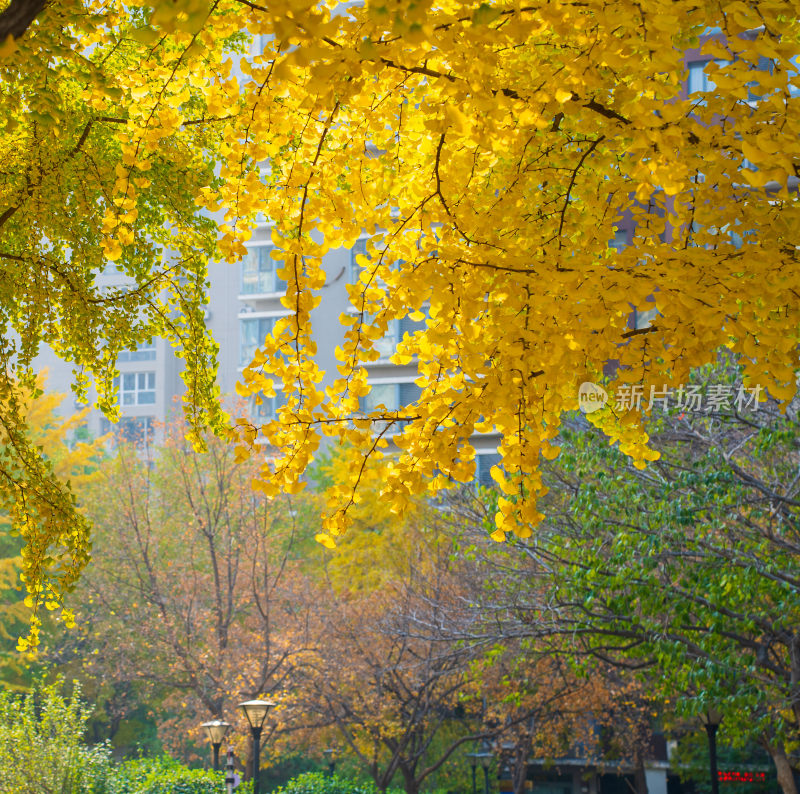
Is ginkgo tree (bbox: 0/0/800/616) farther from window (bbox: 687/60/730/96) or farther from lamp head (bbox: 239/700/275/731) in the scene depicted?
window (bbox: 687/60/730/96)

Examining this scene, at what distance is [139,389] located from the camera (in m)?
45.9

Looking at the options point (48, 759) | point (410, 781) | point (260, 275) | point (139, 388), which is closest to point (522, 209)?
point (48, 759)

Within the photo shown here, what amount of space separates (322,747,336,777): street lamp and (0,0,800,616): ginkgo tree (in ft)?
59.7

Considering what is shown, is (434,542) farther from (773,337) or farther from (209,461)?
(773,337)

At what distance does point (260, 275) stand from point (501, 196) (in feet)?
110

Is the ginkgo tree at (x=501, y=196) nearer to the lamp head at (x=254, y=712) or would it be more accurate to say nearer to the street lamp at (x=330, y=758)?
the lamp head at (x=254, y=712)

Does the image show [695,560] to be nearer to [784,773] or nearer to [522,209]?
[784,773]

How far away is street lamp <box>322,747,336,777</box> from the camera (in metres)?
21.0

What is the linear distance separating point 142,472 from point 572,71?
78.3 ft

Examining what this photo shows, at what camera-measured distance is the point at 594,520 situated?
9.55 meters

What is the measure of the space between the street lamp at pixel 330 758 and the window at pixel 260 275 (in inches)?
692

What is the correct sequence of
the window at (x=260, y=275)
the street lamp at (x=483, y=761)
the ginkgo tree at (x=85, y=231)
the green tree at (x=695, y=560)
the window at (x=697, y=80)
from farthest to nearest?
the window at (x=260, y=275) < the window at (x=697, y=80) < the street lamp at (x=483, y=761) < the green tree at (x=695, y=560) < the ginkgo tree at (x=85, y=231)

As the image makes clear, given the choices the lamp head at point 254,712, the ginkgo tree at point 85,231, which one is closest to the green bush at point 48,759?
the lamp head at point 254,712

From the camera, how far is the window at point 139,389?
45.7 m
